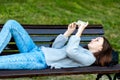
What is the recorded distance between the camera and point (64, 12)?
9.86 m

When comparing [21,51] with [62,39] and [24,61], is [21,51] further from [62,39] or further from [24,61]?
[62,39]

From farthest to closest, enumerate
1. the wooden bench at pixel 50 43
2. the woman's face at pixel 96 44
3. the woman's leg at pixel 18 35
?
the woman's face at pixel 96 44
the woman's leg at pixel 18 35
the wooden bench at pixel 50 43

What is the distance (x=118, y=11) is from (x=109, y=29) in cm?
147

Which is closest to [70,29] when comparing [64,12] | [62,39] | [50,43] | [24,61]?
[62,39]

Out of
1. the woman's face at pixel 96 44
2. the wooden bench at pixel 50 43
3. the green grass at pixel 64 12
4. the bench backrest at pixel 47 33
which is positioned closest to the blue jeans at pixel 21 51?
the wooden bench at pixel 50 43

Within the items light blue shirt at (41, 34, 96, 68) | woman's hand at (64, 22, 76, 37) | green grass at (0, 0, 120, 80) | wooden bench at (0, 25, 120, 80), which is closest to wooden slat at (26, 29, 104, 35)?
wooden bench at (0, 25, 120, 80)

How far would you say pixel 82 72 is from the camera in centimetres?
554

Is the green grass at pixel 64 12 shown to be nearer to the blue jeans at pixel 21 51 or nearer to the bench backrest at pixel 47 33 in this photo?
the bench backrest at pixel 47 33

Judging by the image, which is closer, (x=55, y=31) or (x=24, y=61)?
(x=24, y=61)

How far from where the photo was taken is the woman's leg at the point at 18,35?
225 inches

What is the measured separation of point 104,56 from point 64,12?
416 cm

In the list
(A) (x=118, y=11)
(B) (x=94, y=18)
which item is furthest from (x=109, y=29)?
(A) (x=118, y=11)

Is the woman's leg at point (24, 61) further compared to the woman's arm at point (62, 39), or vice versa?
the woman's arm at point (62, 39)

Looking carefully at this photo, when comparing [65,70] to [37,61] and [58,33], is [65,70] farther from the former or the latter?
[58,33]
